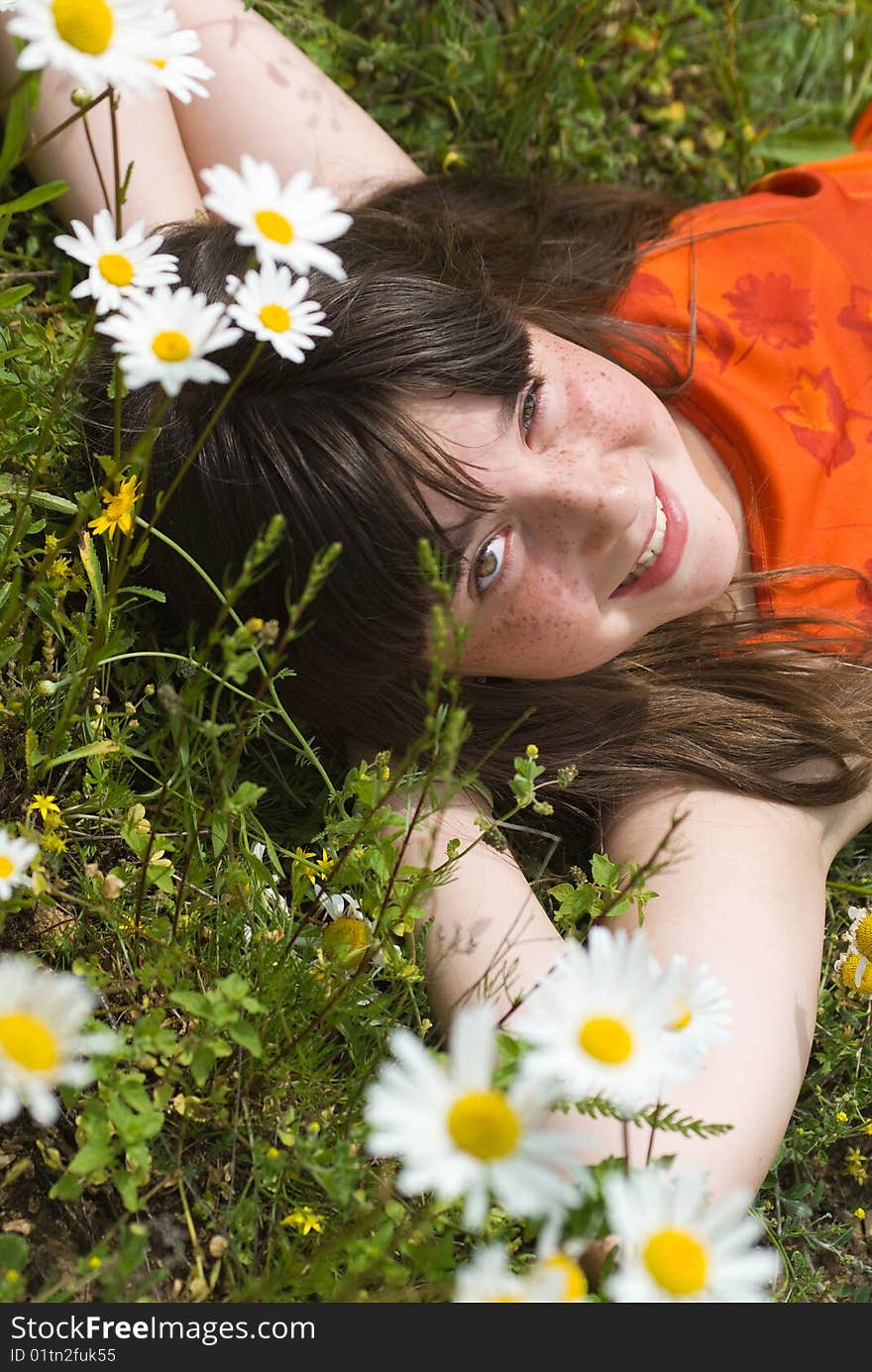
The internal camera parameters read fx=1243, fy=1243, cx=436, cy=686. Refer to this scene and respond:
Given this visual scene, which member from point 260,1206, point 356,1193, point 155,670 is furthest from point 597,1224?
point 155,670

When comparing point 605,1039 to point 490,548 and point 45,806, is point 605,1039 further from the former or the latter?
point 45,806

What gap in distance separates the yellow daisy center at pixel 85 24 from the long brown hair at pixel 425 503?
1.56 ft

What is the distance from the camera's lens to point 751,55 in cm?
292

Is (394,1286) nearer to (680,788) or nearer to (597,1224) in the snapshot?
(597,1224)

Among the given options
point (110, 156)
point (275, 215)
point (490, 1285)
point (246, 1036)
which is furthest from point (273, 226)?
point (110, 156)

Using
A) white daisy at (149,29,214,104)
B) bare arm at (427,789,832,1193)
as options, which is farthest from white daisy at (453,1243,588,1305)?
white daisy at (149,29,214,104)

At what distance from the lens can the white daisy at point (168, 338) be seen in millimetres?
1117

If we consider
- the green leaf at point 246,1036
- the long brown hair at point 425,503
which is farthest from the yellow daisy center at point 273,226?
the green leaf at point 246,1036

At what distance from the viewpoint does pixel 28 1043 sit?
39.2 inches

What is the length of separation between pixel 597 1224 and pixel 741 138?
2.51m

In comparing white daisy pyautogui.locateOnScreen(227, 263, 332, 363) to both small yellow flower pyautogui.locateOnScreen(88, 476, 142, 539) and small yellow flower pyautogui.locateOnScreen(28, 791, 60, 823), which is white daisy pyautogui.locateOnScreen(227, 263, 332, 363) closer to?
small yellow flower pyautogui.locateOnScreen(88, 476, 142, 539)

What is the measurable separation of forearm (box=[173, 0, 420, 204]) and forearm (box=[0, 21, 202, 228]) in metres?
0.12

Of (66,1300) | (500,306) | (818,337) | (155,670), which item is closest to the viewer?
(66,1300)

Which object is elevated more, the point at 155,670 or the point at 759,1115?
the point at 155,670
